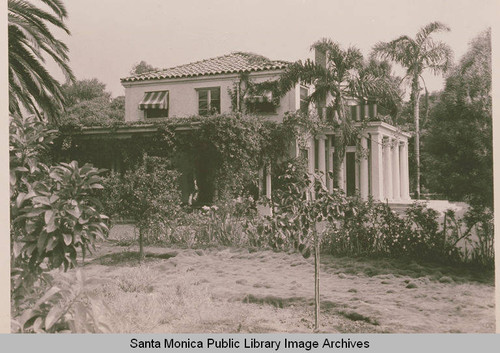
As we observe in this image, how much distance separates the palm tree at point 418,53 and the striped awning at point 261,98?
2856mm

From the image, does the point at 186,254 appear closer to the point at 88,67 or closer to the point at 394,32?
the point at 88,67

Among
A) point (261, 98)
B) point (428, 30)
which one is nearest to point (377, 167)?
point (428, 30)

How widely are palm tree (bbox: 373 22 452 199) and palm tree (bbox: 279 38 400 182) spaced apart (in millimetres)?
273

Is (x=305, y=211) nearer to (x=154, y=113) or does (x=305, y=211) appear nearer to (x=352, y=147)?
(x=352, y=147)

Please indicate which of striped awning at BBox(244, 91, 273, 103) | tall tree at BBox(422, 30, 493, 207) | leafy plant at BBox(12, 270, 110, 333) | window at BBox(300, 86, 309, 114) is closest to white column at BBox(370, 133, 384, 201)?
tall tree at BBox(422, 30, 493, 207)

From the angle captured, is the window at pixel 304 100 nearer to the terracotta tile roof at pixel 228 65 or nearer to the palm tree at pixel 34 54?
the terracotta tile roof at pixel 228 65

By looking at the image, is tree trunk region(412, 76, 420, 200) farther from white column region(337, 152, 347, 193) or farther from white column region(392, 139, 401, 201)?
white column region(337, 152, 347, 193)

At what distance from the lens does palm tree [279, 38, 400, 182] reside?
5621mm

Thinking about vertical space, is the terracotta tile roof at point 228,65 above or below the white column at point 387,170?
above

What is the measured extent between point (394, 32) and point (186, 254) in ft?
13.7

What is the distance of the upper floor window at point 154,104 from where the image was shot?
11.9 meters

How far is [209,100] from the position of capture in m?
11.3

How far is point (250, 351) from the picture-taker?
12.8 feet

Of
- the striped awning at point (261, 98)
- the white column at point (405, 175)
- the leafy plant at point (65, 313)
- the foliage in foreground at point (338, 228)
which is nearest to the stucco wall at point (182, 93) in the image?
the striped awning at point (261, 98)
